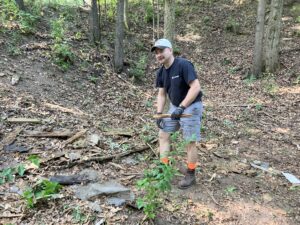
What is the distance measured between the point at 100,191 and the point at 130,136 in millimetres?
2264

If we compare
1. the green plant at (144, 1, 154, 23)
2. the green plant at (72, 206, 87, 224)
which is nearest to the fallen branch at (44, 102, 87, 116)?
the green plant at (72, 206, 87, 224)

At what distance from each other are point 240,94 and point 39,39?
7.06 meters

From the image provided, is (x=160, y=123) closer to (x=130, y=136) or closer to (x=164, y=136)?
(x=164, y=136)

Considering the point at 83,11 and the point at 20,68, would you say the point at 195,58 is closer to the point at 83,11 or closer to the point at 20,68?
the point at 83,11

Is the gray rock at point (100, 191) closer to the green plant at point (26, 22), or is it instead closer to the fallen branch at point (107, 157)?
the fallen branch at point (107, 157)

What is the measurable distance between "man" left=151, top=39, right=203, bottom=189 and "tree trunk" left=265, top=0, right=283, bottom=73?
1014 centimetres

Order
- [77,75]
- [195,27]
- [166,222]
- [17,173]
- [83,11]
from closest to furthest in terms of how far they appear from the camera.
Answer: [166,222]
[17,173]
[77,75]
[83,11]
[195,27]

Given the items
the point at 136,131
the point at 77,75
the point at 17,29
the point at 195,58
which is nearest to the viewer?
the point at 136,131

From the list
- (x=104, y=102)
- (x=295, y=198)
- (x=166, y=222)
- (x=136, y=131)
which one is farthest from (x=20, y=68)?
(x=295, y=198)

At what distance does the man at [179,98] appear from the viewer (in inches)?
193

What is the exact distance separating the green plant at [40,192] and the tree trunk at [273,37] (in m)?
11.7

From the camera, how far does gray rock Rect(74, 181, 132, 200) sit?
4.66 m

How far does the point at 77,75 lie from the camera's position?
10.7m

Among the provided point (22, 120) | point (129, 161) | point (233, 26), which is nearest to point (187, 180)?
point (129, 161)
